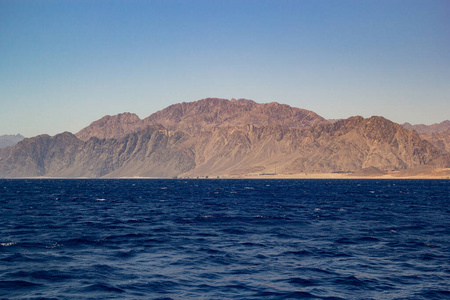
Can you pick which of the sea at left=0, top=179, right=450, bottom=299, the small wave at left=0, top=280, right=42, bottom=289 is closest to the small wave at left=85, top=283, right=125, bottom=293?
the sea at left=0, top=179, right=450, bottom=299

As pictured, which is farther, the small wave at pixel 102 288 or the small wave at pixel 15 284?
the small wave at pixel 15 284

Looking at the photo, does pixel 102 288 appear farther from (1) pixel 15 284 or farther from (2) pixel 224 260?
(2) pixel 224 260

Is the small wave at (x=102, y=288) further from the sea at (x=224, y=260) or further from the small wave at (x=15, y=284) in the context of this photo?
the small wave at (x=15, y=284)

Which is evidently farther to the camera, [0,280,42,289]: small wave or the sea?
[0,280,42,289]: small wave

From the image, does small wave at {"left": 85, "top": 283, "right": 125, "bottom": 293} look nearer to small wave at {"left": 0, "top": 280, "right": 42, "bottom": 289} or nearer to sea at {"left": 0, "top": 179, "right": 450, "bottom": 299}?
sea at {"left": 0, "top": 179, "right": 450, "bottom": 299}

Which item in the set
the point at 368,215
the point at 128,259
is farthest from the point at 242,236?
the point at 368,215

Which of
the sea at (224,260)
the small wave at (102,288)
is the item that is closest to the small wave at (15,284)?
→ the sea at (224,260)

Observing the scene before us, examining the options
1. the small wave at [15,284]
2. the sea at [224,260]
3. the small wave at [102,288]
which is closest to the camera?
the small wave at [102,288]

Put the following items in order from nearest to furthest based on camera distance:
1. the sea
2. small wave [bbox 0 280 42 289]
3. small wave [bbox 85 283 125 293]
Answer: small wave [bbox 85 283 125 293], the sea, small wave [bbox 0 280 42 289]

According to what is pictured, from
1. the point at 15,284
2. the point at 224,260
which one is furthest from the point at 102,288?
the point at 224,260

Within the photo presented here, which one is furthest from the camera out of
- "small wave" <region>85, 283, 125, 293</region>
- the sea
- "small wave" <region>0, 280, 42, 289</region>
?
"small wave" <region>0, 280, 42, 289</region>

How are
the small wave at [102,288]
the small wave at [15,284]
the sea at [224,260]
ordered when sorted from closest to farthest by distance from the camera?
the small wave at [102,288], the sea at [224,260], the small wave at [15,284]

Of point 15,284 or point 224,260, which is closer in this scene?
point 15,284

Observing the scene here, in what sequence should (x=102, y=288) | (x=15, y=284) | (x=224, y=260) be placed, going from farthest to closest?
(x=224, y=260), (x=15, y=284), (x=102, y=288)
